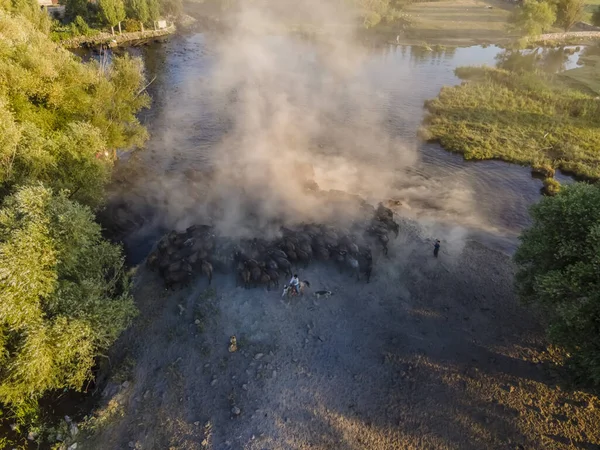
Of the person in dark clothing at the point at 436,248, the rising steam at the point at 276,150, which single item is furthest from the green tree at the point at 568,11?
the person in dark clothing at the point at 436,248

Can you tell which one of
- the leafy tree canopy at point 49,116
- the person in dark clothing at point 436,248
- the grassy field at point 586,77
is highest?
the leafy tree canopy at point 49,116

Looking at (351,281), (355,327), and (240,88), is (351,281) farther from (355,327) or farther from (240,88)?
(240,88)

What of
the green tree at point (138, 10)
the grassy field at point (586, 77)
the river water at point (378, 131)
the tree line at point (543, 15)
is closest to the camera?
the river water at point (378, 131)

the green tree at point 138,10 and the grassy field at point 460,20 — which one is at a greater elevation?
the green tree at point 138,10

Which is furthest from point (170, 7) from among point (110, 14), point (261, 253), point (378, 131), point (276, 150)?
point (261, 253)

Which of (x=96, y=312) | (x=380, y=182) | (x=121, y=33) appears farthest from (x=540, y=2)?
(x=96, y=312)

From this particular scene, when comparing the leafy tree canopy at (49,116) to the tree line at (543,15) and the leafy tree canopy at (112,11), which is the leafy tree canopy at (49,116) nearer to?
the leafy tree canopy at (112,11)
